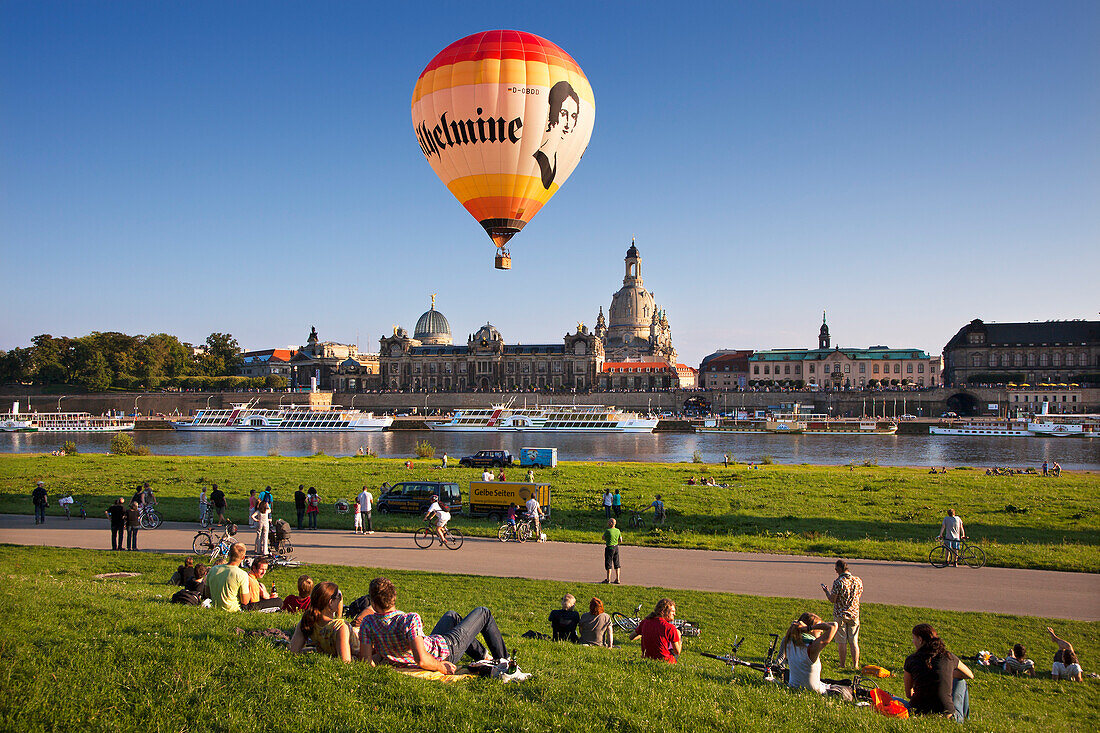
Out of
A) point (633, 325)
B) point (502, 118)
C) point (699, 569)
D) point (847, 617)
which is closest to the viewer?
point (847, 617)

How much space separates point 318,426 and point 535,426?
84.5 ft

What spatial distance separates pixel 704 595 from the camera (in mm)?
11164

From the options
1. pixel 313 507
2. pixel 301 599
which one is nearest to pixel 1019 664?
pixel 301 599

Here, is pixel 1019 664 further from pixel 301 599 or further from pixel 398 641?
pixel 301 599

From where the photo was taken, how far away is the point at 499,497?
720 inches

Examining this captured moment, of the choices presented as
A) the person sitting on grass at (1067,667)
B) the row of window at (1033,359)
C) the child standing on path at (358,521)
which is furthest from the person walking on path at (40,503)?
the row of window at (1033,359)

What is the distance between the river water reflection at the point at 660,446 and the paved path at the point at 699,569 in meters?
33.8

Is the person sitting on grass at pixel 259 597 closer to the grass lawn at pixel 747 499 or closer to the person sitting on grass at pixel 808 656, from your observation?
the person sitting on grass at pixel 808 656

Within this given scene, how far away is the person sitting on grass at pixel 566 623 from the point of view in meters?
8.00

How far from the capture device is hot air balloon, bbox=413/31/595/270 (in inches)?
757

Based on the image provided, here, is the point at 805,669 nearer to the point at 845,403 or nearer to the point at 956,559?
the point at 956,559

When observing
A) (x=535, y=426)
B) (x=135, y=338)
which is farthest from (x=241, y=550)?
(x=135, y=338)

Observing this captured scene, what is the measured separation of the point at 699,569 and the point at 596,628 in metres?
5.78

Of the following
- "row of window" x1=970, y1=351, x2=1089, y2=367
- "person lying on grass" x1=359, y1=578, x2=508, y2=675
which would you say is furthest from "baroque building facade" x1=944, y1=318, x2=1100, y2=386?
"person lying on grass" x1=359, y1=578, x2=508, y2=675
